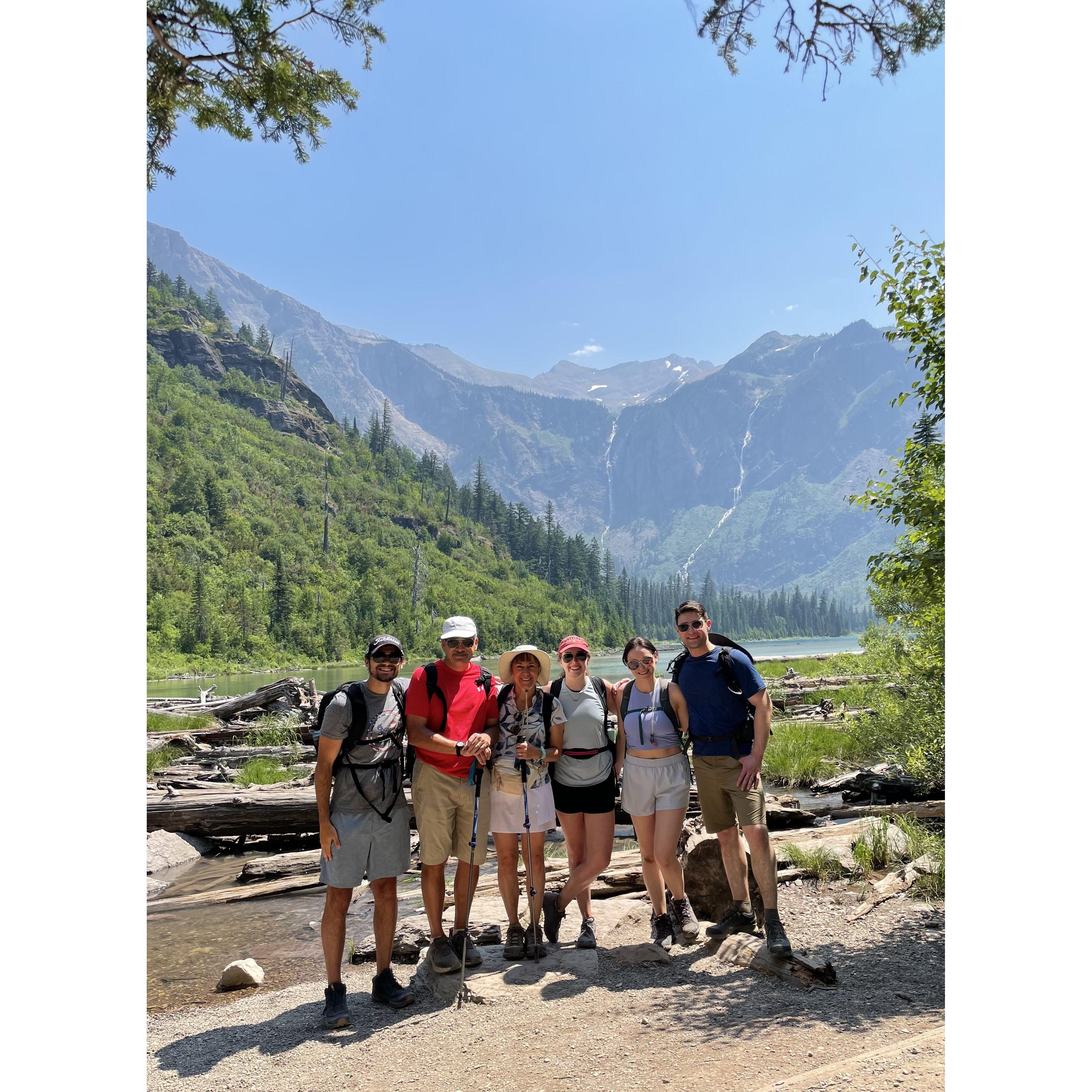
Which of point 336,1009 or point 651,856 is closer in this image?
point 336,1009

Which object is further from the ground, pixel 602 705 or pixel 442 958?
pixel 602 705

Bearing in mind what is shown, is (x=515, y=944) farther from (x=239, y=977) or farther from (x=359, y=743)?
(x=239, y=977)

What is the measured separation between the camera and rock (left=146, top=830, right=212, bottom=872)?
9.92 meters

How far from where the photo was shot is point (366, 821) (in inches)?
177

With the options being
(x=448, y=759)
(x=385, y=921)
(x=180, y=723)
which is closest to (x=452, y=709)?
(x=448, y=759)

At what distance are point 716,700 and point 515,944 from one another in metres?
2.09

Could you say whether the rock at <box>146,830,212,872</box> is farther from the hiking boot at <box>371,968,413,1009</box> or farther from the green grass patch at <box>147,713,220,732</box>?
the green grass patch at <box>147,713,220,732</box>

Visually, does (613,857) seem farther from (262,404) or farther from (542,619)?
(262,404)

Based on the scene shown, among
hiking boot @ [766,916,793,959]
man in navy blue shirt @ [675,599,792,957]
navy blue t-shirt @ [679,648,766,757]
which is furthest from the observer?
navy blue t-shirt @ [679,648,766,757]

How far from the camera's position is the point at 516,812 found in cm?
507

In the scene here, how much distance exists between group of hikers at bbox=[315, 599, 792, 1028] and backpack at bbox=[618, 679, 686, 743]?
0.03ft

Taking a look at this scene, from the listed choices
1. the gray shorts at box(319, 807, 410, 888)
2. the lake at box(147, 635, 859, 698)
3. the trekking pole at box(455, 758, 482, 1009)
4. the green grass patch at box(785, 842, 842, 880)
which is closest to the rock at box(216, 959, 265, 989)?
the trekking pole at box(455, 758, 482, 1009)

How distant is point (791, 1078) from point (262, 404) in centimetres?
15986

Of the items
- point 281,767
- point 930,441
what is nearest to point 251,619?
point 281,767
